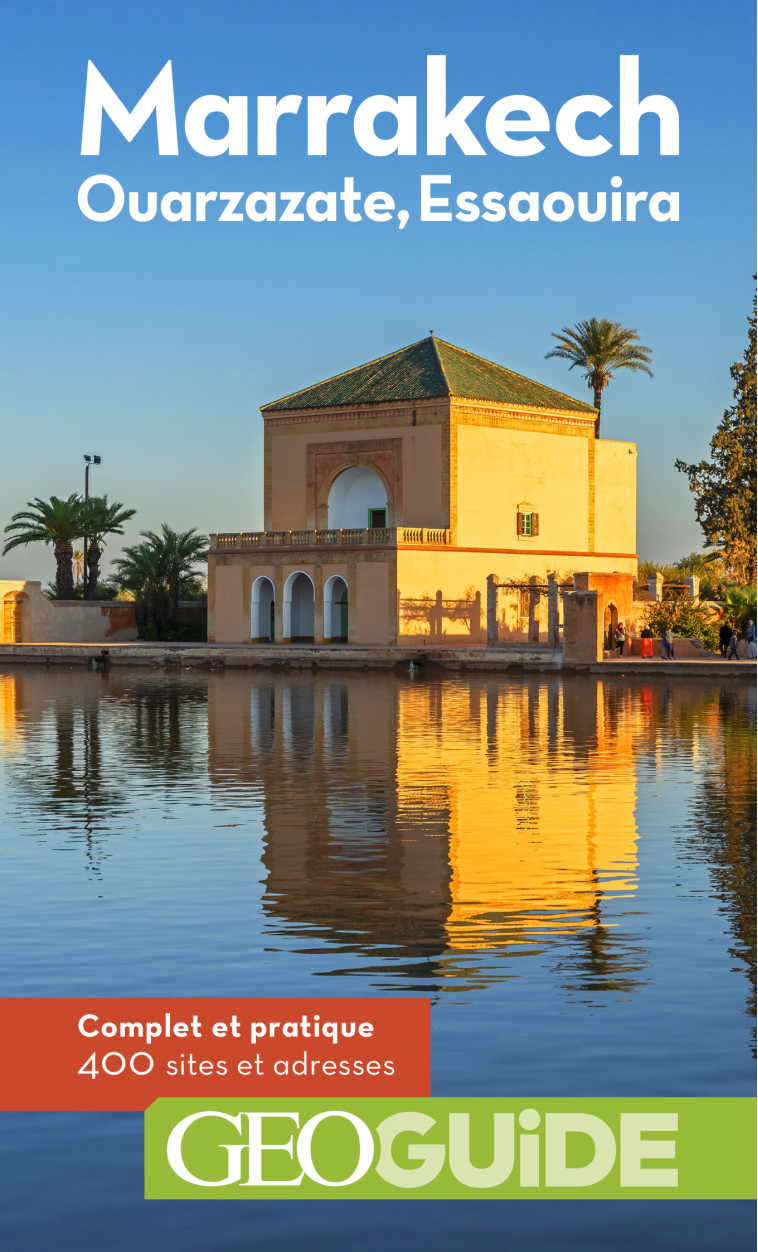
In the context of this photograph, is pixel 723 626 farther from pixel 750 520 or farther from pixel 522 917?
pixel 522 917

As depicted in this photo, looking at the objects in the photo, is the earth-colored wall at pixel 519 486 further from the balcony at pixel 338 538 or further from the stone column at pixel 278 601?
the stone column at pixel 278 601

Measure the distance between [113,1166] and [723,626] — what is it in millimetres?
35384

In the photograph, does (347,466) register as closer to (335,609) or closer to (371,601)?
→ (335,609)

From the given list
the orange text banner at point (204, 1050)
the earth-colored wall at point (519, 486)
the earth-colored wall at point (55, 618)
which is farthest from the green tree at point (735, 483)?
the orange text banner at point (204, 1050)

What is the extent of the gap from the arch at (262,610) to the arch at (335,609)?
252 cm

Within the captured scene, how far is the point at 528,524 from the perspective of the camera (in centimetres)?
5225

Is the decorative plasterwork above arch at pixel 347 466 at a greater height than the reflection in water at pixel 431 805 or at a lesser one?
greater

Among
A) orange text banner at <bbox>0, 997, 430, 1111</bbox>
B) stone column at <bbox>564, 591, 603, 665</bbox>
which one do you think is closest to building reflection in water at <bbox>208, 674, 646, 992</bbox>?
orange text banner at <bbox>0, 997, 430, 1111</bbox>

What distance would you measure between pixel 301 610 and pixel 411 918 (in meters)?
43.4

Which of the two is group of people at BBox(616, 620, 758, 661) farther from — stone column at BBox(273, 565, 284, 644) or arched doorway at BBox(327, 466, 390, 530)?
arched doorway at BBox(327, 466, 390, 530)

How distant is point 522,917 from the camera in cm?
899

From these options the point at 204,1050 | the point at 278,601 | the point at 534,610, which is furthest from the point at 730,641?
the point at 204,1050

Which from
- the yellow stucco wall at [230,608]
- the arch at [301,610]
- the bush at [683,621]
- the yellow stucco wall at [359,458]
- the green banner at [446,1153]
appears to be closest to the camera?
the green banner at [446,1153]

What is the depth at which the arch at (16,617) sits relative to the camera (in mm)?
55719
